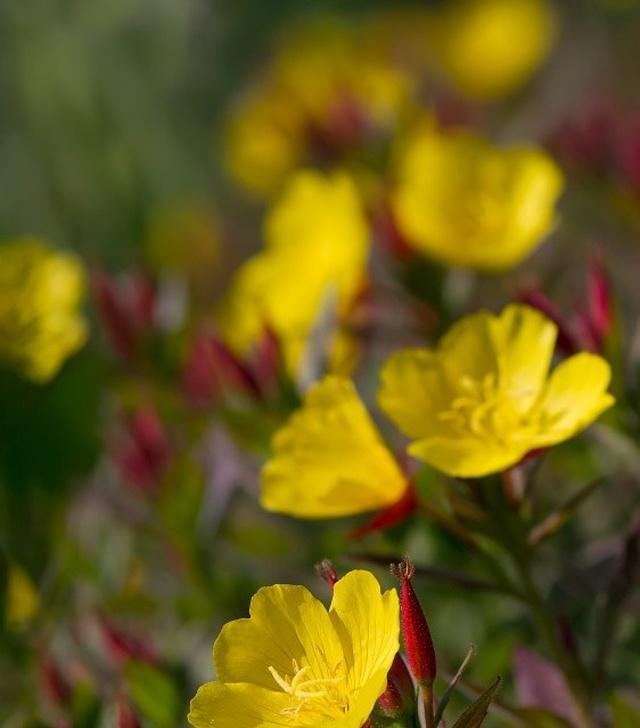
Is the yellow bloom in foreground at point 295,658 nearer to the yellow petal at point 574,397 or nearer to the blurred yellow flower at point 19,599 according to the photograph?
the yellow petal at point 574,397

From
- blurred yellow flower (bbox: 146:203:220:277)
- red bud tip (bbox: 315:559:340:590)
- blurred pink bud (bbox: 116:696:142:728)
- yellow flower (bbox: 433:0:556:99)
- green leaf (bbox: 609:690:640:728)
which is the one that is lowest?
blurred yellow flower (bbox: 146:203:220:277)

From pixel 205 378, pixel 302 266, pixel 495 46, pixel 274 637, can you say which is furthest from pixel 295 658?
pixel 495 46

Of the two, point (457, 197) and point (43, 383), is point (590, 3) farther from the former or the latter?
point (43, 383)

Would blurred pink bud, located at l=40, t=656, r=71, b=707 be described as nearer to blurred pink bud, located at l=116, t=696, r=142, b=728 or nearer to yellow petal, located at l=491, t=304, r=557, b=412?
blurred pink bud, located at l=116, t=696, r=142, b=728

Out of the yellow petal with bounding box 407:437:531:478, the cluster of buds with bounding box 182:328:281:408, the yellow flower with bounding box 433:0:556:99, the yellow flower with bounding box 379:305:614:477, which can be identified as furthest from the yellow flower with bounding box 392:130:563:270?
the yellow flower with bounding box 433:0:556:99

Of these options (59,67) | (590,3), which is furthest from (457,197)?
(590,3)

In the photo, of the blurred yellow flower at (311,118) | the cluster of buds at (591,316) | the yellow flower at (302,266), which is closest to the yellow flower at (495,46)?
the blurred yellow flower at (311,118)

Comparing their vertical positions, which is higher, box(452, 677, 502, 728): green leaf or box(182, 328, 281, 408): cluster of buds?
box(452, 677, 502, 728): green leaf
